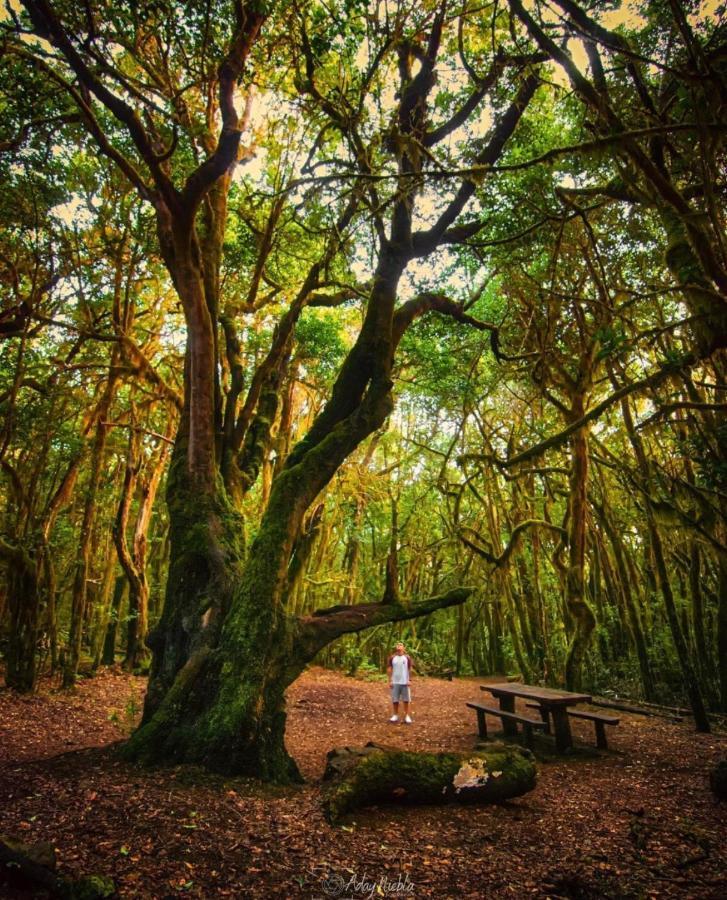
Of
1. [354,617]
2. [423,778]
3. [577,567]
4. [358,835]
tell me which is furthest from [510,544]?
[358,835]

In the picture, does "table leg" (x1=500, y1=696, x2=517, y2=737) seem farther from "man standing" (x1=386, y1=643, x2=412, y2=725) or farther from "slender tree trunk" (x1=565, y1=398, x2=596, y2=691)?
"man standing" (x1=386, y1=643, x2=412, y2=725)

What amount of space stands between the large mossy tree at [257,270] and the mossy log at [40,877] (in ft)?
6.36

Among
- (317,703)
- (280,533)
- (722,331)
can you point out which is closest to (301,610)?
(317,703)

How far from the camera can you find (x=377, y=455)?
21.7m

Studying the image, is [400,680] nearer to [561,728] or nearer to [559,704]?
[561,728]

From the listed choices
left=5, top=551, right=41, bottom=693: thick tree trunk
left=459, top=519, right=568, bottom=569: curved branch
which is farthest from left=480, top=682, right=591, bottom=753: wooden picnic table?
left=5, top=551, right=41, bottom=693: thick tree trunk

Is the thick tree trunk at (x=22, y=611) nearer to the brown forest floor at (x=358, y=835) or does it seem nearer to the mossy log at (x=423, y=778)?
the brown forest floor at (x=358, y=835)

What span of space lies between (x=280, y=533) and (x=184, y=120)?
233 inches

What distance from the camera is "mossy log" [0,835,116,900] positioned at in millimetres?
2508

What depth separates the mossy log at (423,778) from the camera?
4520mm

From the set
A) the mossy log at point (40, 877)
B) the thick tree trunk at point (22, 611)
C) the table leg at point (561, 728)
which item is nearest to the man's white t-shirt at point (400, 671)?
the table leg at point (561, 728)

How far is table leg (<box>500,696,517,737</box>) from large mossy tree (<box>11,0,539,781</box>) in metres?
3.93

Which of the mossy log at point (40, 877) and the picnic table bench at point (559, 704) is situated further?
the picnic table bench at point (559, 704)

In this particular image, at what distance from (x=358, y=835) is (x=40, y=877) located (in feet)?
7.71
